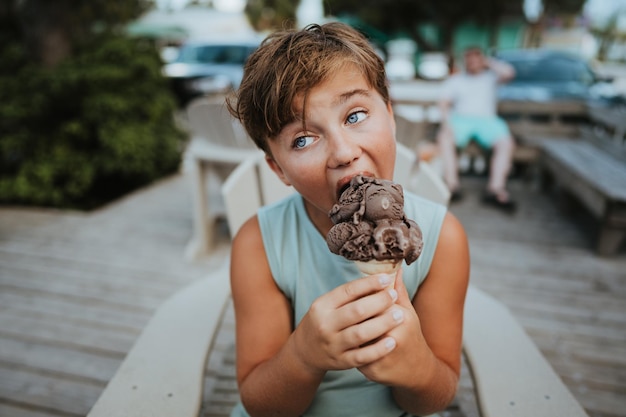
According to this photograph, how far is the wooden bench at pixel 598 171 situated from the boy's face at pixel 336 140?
2868 mm

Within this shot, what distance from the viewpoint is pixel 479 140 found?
456 centimetres

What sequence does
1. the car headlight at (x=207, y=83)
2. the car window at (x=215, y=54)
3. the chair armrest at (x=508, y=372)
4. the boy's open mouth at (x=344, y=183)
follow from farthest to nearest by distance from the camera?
the car window at (x=215, y=54) → the car headlight at (x=207, y=83) → the chair armrest at (x=508, y=372) → the boy's open mouth at (x=344, y=183)

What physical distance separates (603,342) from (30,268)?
3.80m

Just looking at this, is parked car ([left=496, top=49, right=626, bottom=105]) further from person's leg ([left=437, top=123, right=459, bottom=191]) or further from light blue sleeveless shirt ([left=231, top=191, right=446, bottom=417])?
light blue sleeveless shirt ([left=231, top=191, right=446, bottom=417])

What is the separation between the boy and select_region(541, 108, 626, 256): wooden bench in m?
2.70

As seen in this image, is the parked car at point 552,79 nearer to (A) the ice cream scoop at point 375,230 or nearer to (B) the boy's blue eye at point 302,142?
(B) the boy's blue eye at point 302,142

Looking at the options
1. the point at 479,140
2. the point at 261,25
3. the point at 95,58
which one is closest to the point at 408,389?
the point at 479,140

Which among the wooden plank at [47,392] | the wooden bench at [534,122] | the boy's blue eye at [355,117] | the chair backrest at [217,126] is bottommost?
the wooden plank at [47,392]

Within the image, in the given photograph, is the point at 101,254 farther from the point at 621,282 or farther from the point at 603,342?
the point at 621,282

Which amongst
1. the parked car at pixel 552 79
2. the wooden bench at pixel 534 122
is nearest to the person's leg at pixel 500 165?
the wooden bench at pixel 534 122

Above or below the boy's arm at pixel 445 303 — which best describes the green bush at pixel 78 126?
below

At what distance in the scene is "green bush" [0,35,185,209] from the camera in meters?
4.60

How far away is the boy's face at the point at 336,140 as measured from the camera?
2.69 feet

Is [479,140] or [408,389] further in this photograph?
[479,140]
